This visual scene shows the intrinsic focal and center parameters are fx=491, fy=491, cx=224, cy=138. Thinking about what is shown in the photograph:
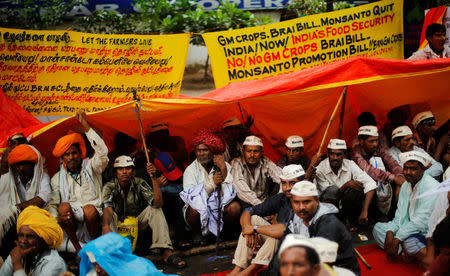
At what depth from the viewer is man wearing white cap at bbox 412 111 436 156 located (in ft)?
22.4

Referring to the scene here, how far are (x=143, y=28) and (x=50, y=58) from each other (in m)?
3.18

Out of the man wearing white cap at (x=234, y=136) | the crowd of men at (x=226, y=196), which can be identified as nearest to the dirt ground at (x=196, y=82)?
the crowd of men at (x=226, y=196)

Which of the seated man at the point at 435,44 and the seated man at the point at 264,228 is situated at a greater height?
the seated man at the point at 435,44

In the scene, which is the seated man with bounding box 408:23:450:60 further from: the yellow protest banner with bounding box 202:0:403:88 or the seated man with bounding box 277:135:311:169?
the seated man with bounding box 277:135:311:169

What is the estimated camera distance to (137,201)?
5.68 m

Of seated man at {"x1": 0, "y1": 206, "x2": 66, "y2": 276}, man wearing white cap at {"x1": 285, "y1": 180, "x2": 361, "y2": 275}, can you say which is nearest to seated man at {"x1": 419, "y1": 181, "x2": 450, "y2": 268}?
man wearing white cap at {"x1": 285, "y1": 180, "x2": 361, "y2": 275}

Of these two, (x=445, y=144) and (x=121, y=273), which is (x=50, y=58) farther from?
(x=445, y=144)

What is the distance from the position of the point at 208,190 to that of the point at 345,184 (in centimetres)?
169

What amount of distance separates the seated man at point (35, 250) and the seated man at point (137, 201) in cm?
114

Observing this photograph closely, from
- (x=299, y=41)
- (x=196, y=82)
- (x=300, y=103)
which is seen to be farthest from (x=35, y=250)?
(x=196, y=82)

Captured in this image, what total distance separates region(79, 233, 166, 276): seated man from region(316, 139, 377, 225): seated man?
2879 millimetres

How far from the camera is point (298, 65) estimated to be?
7.11 metres

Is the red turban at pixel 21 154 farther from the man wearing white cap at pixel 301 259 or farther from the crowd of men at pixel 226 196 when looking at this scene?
the man wearing white cap at pixel 301 259

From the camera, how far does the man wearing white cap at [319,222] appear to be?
4.14 meters
